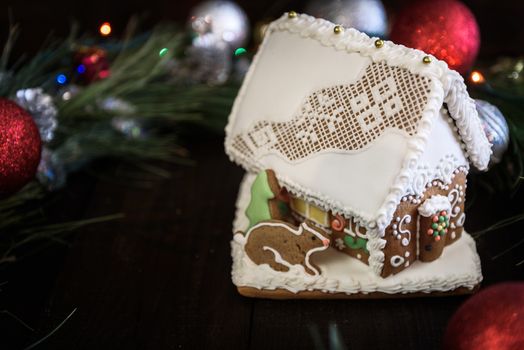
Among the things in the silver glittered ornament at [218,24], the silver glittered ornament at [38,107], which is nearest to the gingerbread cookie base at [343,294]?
the silver glittered ornament at [38,107]

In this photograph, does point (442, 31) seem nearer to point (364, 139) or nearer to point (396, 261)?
point (364, 139)

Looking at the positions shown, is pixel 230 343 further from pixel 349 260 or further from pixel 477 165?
pixel 477 165

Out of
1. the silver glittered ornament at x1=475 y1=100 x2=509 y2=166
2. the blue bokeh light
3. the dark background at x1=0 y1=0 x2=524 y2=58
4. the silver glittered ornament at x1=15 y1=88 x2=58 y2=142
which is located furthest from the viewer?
the dark background at x1=0 y1=0 x2=524 y2=58

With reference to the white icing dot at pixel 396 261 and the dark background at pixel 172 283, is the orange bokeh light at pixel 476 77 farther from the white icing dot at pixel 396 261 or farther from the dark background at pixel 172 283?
the white icing dot at pixel 396 261

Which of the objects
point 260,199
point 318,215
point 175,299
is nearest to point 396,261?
point 318,215

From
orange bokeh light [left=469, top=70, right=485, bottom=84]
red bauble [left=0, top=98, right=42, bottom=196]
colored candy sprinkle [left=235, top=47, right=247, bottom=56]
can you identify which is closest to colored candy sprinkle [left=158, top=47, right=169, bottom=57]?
colored candy sprinkle [left=235, top=47, right=247, bottom=56]

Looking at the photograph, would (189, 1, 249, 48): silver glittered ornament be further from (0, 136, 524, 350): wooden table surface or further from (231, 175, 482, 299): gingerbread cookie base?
(231, 175, 482, 299): gingerbread cookie base
